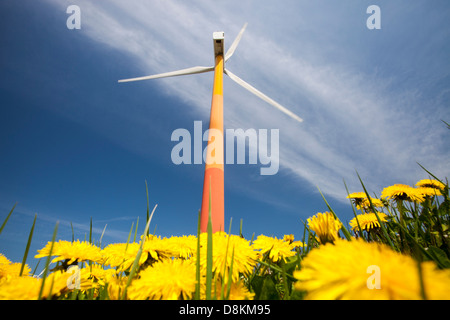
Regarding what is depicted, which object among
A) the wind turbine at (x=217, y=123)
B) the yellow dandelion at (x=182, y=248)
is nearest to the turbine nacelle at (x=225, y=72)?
the wind turbine at (x=217, y=123)

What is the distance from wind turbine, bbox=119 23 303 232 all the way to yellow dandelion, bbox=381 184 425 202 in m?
5.52

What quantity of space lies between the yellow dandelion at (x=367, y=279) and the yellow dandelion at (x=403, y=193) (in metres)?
3.50

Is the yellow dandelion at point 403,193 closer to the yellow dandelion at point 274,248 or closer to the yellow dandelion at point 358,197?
the yellow dandelion at point 358,197

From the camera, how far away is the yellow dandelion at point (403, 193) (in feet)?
11.1

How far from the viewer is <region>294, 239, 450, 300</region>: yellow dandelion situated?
54cm

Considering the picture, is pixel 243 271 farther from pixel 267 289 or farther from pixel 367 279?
pixel 367 279

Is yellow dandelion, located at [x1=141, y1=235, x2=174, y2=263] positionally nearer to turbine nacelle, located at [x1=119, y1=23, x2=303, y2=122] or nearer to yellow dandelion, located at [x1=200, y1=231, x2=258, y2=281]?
yellow dandelion, located at [x1=200, y1=231, x2=258, y2=281]

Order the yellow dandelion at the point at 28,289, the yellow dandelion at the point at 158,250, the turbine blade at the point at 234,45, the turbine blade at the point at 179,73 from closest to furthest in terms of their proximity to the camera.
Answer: the yellow dandelion at the point at 28,289, the yellow dandelion at the point at 158,250, the turbine blade at the point at 179,73, the turbine blade at the point at 234,45

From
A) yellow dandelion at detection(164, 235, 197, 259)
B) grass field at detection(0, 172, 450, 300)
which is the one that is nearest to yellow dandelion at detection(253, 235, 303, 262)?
grass field at detection(0, 172, 450, 300)

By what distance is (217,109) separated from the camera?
12.9 metres

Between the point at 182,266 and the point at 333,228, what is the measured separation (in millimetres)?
753

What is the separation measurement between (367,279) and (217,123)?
12123 millimetres
